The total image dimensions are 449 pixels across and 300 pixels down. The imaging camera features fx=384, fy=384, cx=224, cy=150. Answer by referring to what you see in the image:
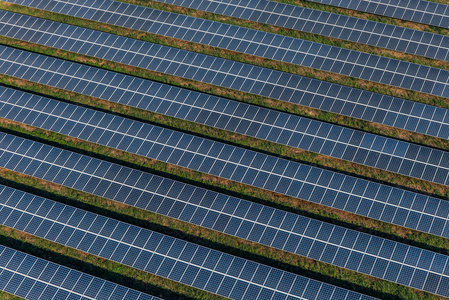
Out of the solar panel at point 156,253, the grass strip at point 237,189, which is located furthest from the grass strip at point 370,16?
the solar panel at point 156,253

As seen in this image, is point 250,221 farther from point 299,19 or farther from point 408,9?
point 408,9

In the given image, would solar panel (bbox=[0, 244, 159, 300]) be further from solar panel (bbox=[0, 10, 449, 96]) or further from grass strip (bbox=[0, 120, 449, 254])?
solar panel (bbox=[0, 10, 449, 96])

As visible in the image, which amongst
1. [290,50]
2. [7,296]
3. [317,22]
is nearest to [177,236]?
[7,296]

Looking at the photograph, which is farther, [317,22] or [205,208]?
[317,22]

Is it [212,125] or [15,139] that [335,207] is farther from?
[15,139]

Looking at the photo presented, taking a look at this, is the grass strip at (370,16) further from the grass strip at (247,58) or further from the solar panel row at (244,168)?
the solar panel row at (244,168)

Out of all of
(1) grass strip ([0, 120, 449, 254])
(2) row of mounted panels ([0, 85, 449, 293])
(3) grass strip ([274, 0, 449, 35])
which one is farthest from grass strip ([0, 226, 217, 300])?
(3) grass strip ([274, 0, 449, 35])

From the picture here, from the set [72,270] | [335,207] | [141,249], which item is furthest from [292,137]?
[72,270]
